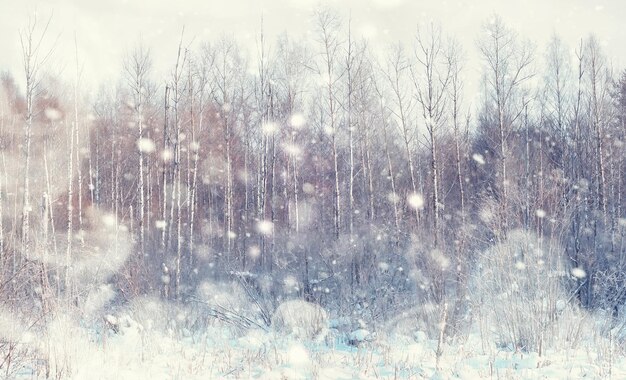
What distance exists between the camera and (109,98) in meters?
29.5

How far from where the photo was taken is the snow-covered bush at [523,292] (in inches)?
237

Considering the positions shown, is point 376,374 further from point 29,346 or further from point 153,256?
point 153,256

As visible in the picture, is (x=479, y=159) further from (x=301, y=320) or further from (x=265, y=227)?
(x=301, y=320)

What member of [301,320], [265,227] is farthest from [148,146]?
[301,320]

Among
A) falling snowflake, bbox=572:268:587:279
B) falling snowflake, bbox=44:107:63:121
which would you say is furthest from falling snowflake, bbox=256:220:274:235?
falling snowflake, bbox=44:107:63:121

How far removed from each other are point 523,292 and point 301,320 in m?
3.18

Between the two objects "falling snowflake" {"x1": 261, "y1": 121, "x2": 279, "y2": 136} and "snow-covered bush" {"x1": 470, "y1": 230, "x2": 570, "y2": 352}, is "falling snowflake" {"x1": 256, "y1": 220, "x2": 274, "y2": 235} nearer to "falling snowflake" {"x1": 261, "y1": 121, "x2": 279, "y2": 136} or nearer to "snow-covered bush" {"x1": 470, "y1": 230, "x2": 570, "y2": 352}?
"falling snowflake" {"x1": 261, "y1": 121, "x2": 279, "y2": 136}

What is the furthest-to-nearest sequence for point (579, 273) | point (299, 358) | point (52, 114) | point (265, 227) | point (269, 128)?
point (52, 114)
point (265, 227)
point (269, 128)
point (579, 273)
point (299, 358)

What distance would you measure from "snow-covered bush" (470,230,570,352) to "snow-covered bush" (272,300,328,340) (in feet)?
7.65

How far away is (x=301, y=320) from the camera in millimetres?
7281

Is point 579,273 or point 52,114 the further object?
point 52,114

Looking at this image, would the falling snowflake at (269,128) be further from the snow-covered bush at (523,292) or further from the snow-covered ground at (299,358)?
the snow-covered bush at (523,292)

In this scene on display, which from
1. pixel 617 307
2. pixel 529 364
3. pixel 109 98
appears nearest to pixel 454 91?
pixel 617 307

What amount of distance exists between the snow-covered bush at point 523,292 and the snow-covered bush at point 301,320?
233cm
